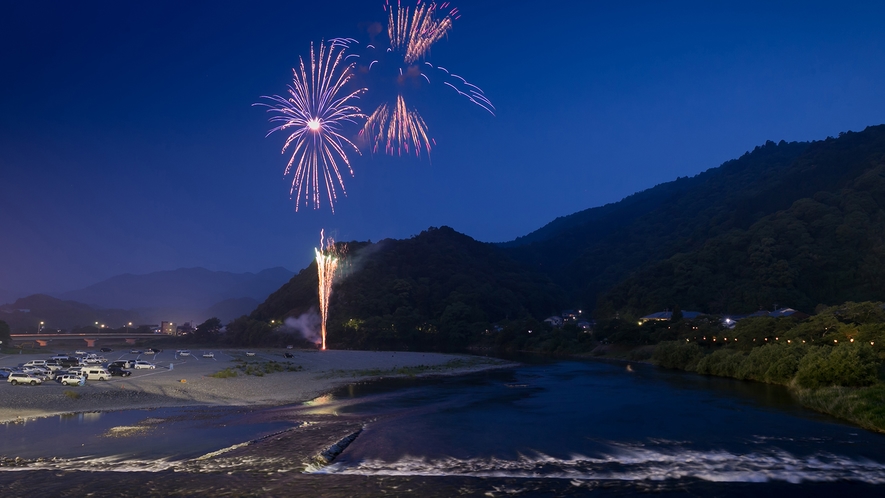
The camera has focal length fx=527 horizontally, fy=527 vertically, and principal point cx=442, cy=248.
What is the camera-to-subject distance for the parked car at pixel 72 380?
36.1m

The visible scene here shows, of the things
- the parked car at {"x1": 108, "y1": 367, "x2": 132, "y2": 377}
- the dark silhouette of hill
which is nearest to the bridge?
the parked car at {"x1": 108, "y1": 367, "x2": 132, "y2": 377}

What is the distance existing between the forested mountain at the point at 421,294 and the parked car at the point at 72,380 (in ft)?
265

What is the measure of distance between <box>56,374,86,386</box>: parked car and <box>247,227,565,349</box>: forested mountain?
80.8 meters

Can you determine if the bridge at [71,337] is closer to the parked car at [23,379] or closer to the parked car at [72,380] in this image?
the parked car at [23,379]

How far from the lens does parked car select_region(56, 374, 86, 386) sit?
36125 millimetres

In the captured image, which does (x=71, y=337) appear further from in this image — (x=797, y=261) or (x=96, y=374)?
(x=797, y=261)

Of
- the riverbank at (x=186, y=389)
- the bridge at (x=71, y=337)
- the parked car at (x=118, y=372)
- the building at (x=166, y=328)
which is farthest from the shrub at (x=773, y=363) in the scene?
the building at (x=166, y=328)

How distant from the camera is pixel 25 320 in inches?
6752

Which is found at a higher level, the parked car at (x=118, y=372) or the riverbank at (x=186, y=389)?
the parked car at (x=118, y=372)

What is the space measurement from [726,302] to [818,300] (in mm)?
13487

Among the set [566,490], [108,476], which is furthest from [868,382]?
[108,476]

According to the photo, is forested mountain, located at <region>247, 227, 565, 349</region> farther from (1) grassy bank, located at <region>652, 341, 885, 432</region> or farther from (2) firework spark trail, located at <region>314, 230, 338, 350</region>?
(1) grassy bank, located at <region>652, 341, 885, 432</region>

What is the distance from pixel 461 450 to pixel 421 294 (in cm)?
11418

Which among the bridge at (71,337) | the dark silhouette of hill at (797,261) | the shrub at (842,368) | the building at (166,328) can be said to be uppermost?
the dark silhouette of hill at (797,261)
